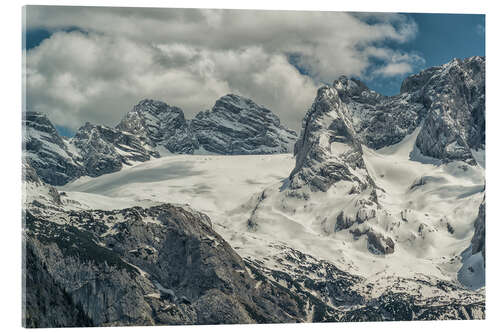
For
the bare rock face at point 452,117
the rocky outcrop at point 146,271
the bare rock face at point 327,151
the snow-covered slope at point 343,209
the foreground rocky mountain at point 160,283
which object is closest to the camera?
the foreground rocky mountain at point 160,283

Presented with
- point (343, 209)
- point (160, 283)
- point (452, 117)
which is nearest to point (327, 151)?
point (343, 209)

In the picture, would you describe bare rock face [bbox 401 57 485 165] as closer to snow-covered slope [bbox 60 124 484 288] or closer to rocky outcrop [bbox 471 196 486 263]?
snow-covered slope [bbox 60 124 484 288]

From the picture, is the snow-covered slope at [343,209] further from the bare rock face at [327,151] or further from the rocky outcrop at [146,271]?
the rocky outcrop at [146,271]

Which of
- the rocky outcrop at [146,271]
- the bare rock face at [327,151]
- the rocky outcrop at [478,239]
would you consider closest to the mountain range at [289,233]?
the rocky outcrop at [146,271]

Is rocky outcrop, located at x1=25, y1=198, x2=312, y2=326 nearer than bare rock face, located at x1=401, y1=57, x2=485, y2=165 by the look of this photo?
Yes

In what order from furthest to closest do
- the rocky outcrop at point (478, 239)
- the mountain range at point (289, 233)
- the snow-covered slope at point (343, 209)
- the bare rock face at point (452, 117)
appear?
1. the bare rock face at point (452, 117)
2. the snow-covered slope at point (343, 209)
3. the rocky outcrop at point (478, 239)
4. the mountain range at point (289, 233)

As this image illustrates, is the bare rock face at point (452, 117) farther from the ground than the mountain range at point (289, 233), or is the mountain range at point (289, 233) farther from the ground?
the bare rock face at point (452, 117)

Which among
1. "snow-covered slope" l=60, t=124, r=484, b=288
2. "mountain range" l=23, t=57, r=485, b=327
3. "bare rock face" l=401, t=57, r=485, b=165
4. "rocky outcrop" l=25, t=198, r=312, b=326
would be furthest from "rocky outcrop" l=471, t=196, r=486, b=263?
"bare rock face" l=401, t=57, r=485, b=165

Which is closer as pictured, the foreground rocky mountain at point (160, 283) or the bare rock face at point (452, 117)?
the foreground rocky mountain at point (160, 283)

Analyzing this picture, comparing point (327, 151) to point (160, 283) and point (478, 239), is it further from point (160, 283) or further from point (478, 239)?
point (160, 283)

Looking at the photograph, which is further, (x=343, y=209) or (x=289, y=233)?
(x=343, y=209)
